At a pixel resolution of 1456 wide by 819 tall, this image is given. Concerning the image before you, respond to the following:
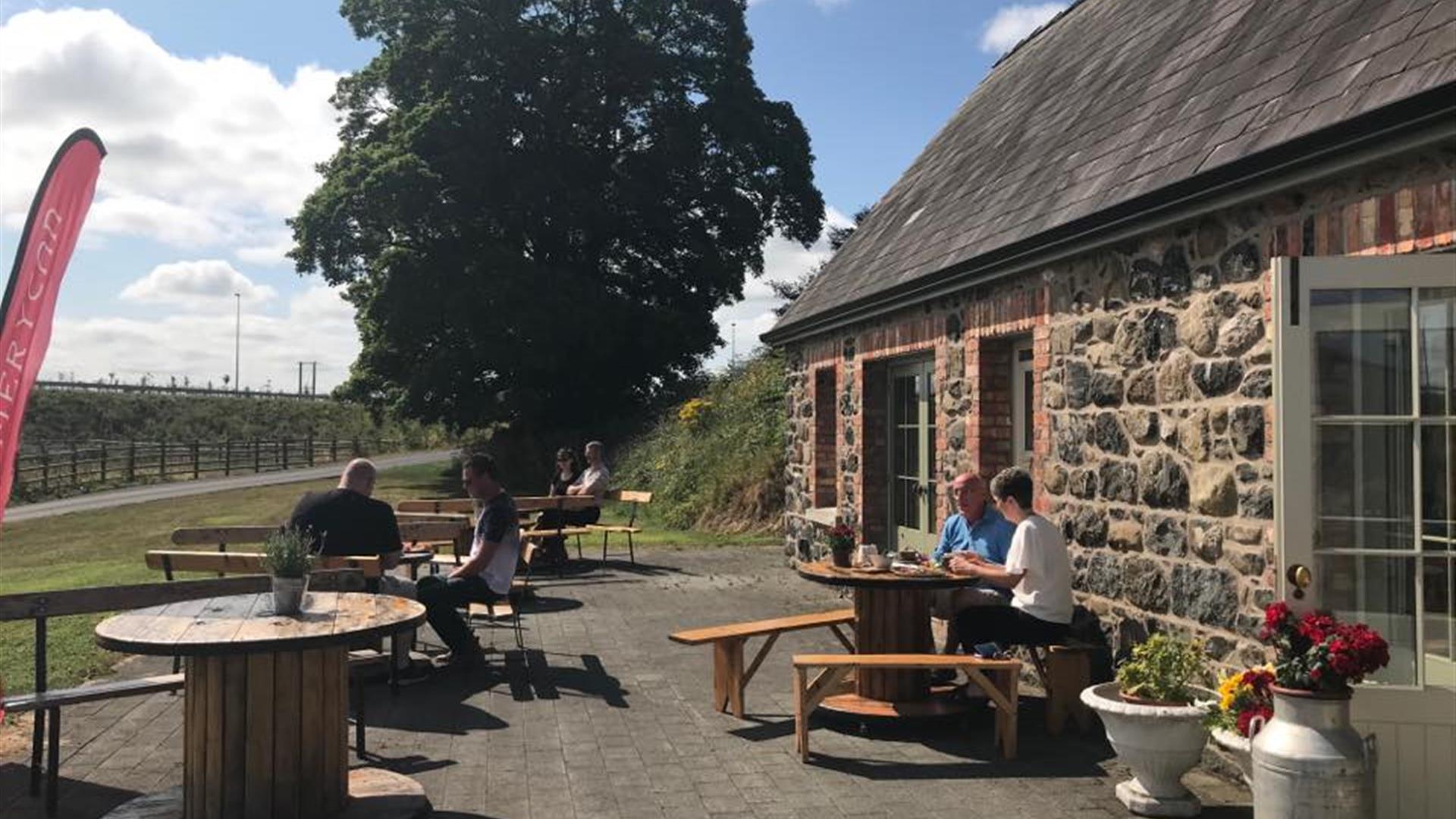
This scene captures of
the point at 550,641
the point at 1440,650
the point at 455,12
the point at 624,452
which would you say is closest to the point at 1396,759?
the point at 1440,650

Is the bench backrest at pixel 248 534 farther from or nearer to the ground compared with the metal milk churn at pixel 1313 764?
farther from the ground

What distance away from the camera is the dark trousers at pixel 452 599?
24.4 ft

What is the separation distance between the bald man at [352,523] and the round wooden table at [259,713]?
2182 millimetres

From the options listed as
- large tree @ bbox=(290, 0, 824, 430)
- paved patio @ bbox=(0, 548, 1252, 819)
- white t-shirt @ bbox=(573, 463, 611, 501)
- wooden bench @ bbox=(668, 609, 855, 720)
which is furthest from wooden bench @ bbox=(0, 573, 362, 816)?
large tree @ bbox=(290, 0, 824, 430)

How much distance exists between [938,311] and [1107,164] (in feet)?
6.90

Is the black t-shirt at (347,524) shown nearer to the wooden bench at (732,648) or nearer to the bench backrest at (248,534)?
the bench backrest at (248,534)

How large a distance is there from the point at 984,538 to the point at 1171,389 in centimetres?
169

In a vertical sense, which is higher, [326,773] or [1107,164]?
[1107,164]

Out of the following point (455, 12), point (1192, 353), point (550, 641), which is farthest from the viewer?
point (455, 12)

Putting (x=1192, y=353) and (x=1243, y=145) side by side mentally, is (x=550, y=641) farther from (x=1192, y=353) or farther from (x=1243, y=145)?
(x=1243, y=145)

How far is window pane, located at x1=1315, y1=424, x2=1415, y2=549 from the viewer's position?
455cm

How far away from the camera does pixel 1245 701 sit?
4.60m

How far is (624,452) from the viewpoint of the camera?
24766 millimetres

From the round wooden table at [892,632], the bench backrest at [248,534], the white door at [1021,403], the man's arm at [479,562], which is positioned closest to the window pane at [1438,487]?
the round wooden table at [892,632]
